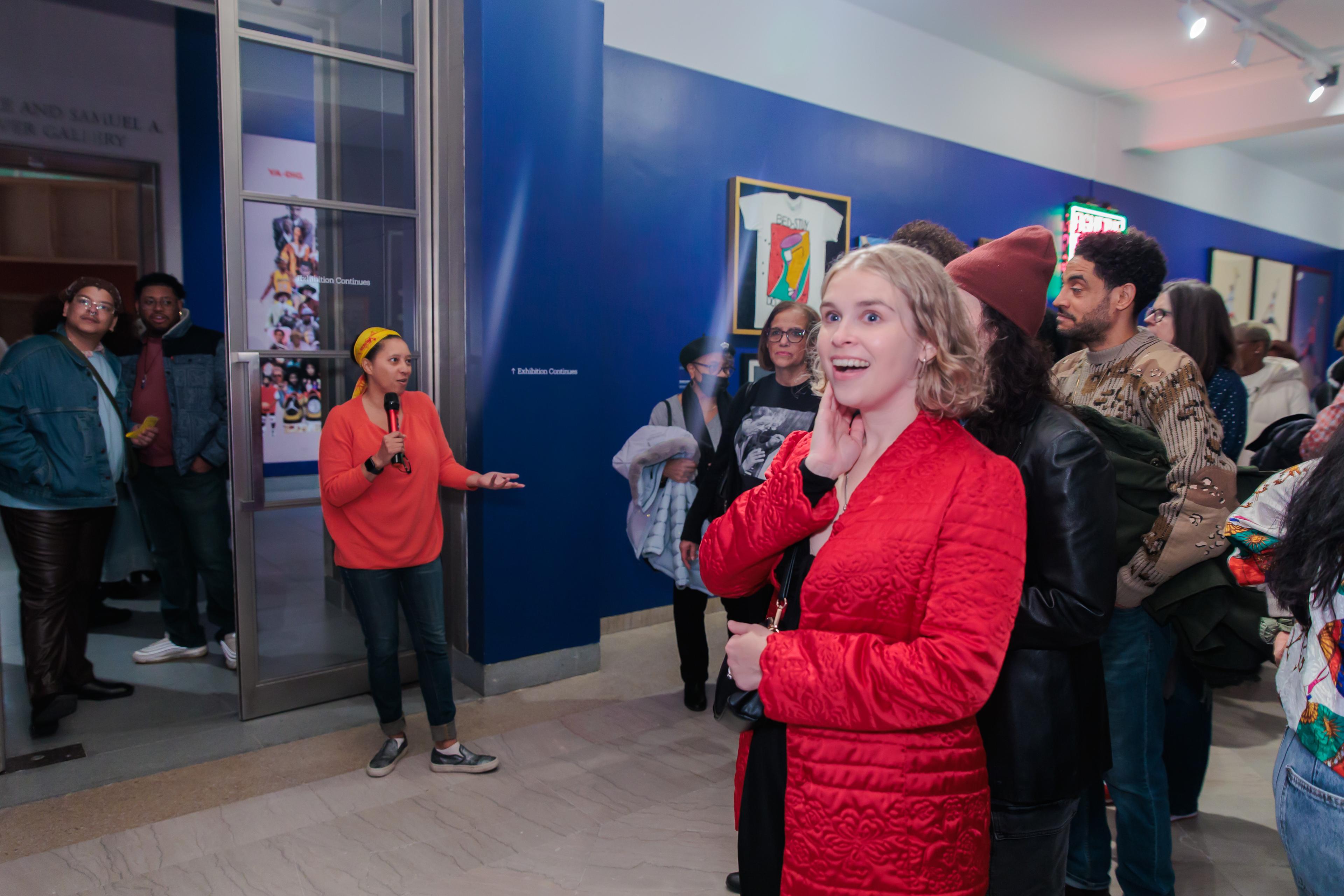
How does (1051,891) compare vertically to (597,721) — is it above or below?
above

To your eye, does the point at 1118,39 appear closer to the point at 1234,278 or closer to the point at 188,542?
the point at 1234,278

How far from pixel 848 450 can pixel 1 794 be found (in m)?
3.13

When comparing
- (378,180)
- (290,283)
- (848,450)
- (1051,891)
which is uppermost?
(378,180)

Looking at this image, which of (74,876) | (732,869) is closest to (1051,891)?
(732,869)

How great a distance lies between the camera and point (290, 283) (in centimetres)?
331

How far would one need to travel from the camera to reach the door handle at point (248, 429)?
3.18 meters

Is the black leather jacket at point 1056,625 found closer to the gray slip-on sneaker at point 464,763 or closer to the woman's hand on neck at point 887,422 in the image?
the woman's hand on neck at point 887,422

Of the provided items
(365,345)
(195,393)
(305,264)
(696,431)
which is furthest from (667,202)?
(195,393)

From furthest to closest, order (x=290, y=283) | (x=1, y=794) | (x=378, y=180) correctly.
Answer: (x=378, y=180), (x=290, y=283), (x=1, y=794)

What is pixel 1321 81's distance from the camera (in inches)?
237

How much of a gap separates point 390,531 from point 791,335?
151cm

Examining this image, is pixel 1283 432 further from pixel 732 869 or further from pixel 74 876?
pixel 74 876

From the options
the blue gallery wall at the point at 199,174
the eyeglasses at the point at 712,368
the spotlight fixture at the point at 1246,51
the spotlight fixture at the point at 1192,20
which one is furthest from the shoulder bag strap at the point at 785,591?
the blue gallery wall at the point at 199,174

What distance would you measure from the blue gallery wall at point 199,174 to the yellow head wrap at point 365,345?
3831mm
